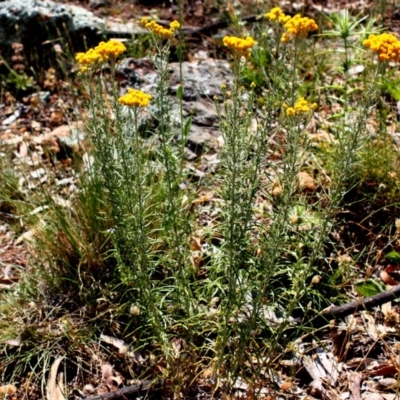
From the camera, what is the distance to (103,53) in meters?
1.93

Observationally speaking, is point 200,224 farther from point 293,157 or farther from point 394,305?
point 293,157

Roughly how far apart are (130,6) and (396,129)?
3.38m

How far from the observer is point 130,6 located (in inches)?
229

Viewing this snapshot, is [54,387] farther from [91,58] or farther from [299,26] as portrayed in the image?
[299,26]

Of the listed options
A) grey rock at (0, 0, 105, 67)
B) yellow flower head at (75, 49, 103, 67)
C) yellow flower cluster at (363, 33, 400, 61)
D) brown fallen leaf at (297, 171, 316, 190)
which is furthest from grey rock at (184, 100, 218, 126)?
yellow flower cluster at (363, 33, 400, 61)

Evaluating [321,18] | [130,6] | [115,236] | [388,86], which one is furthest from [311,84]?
[130,6]

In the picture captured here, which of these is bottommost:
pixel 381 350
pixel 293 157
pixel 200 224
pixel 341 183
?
pixel 381 350

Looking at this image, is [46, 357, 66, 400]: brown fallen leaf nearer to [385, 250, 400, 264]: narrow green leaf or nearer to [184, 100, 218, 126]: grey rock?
[385, 250, 400, 264]: narrow green leaf

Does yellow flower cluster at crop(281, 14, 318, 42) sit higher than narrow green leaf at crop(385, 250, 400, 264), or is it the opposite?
yellow flower cluster at crop(281, 14, 318, 42)

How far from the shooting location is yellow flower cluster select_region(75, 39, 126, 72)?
191cm

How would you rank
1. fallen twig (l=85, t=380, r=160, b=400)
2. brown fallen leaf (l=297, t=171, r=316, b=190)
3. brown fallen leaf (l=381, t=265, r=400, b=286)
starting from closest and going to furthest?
fallen twig (l=85, t=380, r=160, b=400) < brown fallen leaf (l=381, t=265, r=400, b=286) < brown fallen leaf (l=297, t=171, r=316, b=190)

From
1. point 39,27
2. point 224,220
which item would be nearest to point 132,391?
point 224,220

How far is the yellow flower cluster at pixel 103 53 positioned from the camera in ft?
6.27

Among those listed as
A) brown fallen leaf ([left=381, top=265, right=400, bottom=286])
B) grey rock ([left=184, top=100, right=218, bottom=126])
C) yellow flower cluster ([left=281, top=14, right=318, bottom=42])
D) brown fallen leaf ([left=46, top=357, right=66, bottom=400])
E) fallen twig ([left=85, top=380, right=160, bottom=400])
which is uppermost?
yellow flower cluster ([left=281, top=14, right=318, bottom=42])
